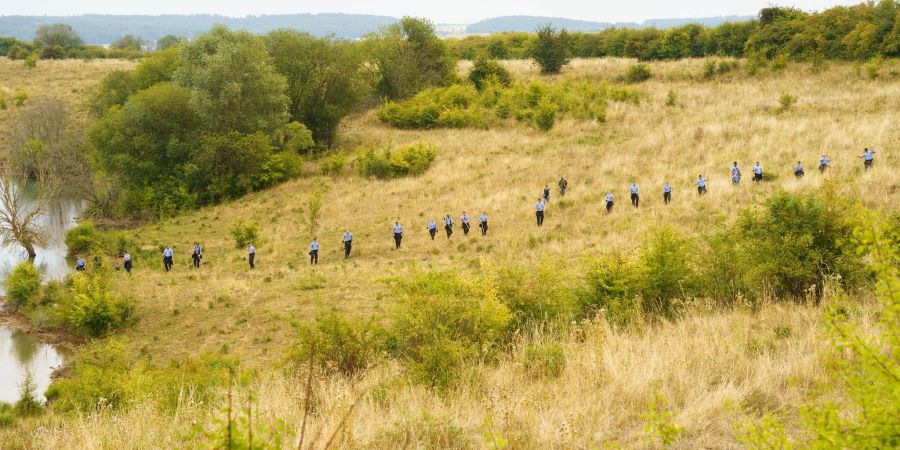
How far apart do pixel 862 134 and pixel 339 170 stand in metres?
28.8

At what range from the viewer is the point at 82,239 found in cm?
3148

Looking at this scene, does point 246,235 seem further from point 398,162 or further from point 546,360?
point 546,360

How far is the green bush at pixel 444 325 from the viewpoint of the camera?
855 cm

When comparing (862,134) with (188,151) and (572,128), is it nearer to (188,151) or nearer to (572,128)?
(572,128)

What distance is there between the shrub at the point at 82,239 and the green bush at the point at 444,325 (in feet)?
84.4

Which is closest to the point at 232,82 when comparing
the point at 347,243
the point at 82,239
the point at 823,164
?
the point at 82,239

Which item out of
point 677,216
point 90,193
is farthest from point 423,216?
point 90,193

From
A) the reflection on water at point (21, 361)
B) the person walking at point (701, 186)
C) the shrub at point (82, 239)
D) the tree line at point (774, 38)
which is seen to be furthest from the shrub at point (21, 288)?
the tree line at point (774, 38)

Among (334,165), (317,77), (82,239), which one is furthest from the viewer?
(317,77)

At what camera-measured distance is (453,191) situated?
34219 millimetres

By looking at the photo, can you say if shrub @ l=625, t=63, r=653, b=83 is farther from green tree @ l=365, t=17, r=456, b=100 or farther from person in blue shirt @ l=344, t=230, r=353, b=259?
person in blue shirt @ l=344, t=230, r=353, b=259

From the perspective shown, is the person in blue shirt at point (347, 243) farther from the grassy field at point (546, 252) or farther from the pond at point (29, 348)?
the pond at point (29, 348)

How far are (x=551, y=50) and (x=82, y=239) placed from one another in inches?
1624

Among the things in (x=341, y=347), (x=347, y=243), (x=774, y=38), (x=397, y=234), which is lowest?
(x=347, y=243)
